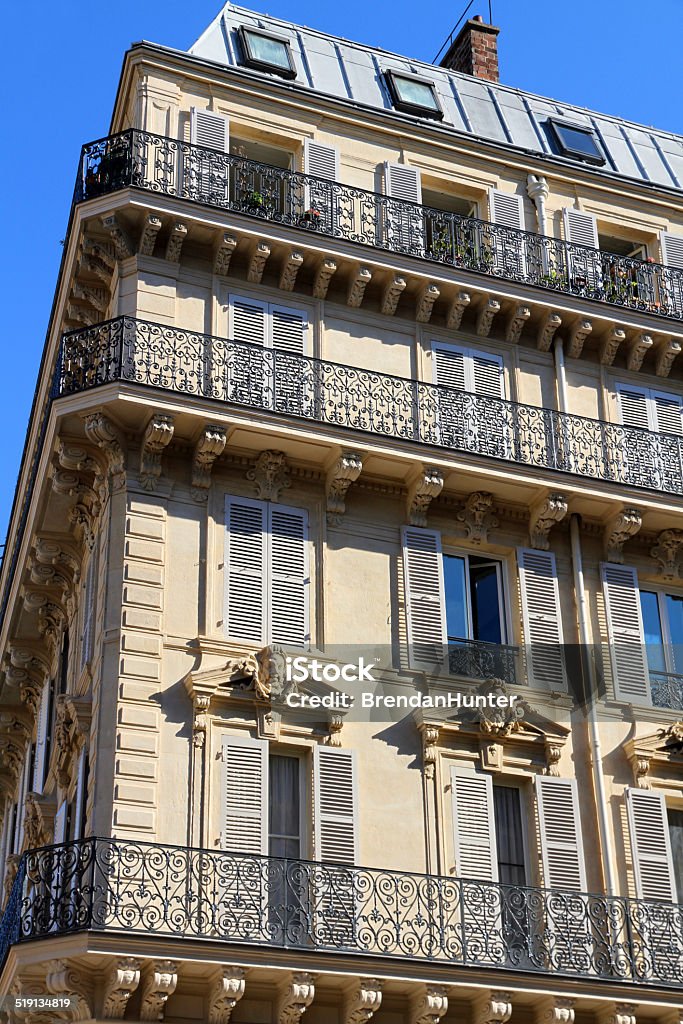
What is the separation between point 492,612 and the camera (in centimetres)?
1983

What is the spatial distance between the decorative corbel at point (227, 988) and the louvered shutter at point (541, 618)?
5586 millimetres

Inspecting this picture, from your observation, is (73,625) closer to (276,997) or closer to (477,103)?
(276,997)

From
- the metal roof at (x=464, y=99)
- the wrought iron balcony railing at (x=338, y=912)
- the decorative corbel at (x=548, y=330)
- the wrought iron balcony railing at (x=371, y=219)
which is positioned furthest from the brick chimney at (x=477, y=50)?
the wrought iron balcony railing at (x=338, y=912)

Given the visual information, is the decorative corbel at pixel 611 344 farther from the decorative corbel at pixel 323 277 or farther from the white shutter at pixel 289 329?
the white shutter at pixel 289 329

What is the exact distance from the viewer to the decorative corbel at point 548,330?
21562mm

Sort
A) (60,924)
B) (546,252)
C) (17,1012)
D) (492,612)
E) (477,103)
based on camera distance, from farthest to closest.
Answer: (477,103)
(546,252)
(492,612)
(17,1012)
(60,924)

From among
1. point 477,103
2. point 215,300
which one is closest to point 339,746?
point 215,300

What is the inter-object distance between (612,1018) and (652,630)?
213 inches

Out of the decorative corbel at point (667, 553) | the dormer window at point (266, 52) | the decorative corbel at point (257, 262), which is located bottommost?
the decorative corbel at point (667, 553)

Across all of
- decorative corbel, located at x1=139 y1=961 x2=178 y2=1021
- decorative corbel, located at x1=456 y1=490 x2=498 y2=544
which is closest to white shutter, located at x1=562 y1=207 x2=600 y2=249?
decorative corbel, located at x1=456 y1=490 x2=498 y2=544

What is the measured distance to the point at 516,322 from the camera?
21453 millimetres

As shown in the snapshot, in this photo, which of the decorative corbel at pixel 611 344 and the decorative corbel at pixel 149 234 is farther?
the decorative corbel at pixel 611 344

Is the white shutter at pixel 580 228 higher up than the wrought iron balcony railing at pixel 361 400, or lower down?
higher up

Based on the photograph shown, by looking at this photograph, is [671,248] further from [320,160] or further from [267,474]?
[267,474]
